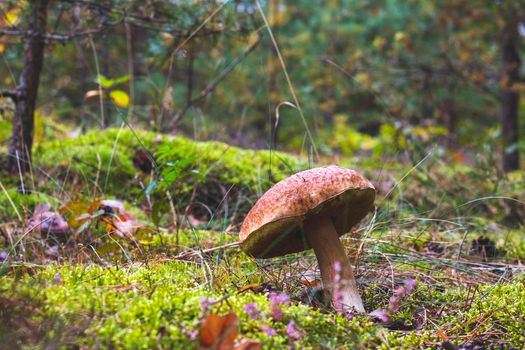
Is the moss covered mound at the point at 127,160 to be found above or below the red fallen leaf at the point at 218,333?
below

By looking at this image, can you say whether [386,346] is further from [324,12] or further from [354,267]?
[324,12]

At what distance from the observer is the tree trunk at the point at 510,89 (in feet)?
21.4

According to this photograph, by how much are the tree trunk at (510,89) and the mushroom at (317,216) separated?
5.45 meters

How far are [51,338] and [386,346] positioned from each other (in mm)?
982

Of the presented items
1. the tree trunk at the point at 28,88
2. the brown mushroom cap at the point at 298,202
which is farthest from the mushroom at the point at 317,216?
the tree trunk at the point at 28,88

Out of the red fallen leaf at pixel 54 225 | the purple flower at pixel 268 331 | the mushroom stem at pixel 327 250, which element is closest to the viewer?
the purple flower at pixel 268 331

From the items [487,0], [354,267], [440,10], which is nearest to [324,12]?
[440,10]

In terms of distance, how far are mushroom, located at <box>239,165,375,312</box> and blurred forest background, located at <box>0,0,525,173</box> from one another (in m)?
0.70

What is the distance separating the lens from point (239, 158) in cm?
377

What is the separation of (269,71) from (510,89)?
13.8 ft

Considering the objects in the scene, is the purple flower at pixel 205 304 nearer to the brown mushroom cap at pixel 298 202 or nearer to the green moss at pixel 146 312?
the green moss at pixel 146 312

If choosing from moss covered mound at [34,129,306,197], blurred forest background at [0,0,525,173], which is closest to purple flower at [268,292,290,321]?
blurred forest background at [0,0,525,173]

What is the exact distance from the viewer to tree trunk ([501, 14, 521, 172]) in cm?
651

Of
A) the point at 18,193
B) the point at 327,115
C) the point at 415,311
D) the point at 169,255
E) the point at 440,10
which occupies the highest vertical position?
the point at 440,10
